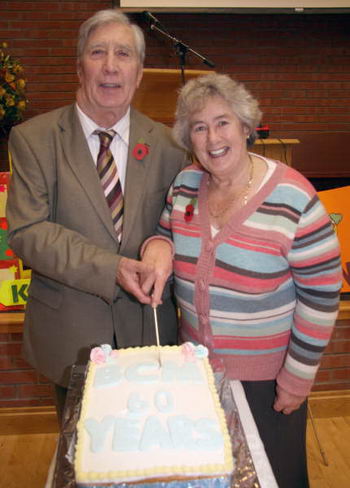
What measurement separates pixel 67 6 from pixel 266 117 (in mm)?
2301

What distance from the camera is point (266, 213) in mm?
1290

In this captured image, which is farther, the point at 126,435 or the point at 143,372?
the point at 143,372

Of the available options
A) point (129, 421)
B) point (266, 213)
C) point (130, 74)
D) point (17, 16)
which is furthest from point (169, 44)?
point (129, 421)

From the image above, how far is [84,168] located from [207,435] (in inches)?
34.7

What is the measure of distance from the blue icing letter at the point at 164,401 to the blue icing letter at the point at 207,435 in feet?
0.24

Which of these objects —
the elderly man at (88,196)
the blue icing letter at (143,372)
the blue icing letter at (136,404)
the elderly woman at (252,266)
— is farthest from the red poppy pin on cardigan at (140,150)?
the blue icing letter at (136,404)

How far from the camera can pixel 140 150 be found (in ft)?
4.96

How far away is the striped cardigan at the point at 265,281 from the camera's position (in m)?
1.28

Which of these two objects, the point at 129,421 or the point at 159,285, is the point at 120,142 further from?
the point at 129,421

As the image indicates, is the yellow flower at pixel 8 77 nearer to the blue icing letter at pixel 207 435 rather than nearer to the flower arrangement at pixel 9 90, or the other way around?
Answer: the flower arrangement at pixel 9 90

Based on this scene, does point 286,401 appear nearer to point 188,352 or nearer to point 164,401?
point 188,352

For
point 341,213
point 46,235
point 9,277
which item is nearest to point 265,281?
point 46,235

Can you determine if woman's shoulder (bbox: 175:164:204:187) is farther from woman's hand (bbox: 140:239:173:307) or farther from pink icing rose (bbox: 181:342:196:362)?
pink icing rose (bbox: 181:342:196:362)

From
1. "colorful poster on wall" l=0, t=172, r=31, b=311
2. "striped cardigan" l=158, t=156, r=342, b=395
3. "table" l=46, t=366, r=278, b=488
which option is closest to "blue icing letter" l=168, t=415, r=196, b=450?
"table" l=46, t=366, r=278, b=488
